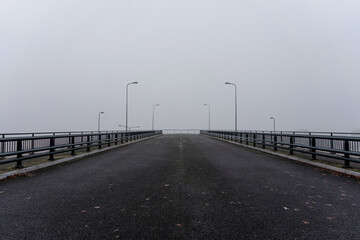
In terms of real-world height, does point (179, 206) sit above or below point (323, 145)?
below

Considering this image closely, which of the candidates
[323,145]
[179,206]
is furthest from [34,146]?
[323,145]

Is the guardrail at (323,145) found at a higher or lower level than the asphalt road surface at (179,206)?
higher

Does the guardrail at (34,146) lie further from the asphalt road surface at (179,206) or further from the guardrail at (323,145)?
the guardrail at (323,145)

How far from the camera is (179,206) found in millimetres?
4324

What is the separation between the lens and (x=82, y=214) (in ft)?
13.0

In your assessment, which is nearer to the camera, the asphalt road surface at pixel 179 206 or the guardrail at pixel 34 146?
the asphalt road surface at pixel 179 206

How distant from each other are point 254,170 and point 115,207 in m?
5.44

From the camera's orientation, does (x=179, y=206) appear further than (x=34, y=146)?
No

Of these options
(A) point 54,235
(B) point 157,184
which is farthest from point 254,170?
(A) point 54,235

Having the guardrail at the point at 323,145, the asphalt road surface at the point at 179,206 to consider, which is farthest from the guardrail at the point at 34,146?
the guardrail at the point at 323,145

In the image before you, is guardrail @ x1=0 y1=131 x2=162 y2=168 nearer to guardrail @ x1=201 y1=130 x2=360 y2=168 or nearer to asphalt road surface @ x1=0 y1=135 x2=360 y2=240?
asphalt road surface @ x1=0 y1=135 x2=360 y2=240

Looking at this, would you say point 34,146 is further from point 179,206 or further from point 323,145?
point 323,145

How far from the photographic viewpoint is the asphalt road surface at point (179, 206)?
329 cm

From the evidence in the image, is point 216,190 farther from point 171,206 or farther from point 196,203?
point 171,206
